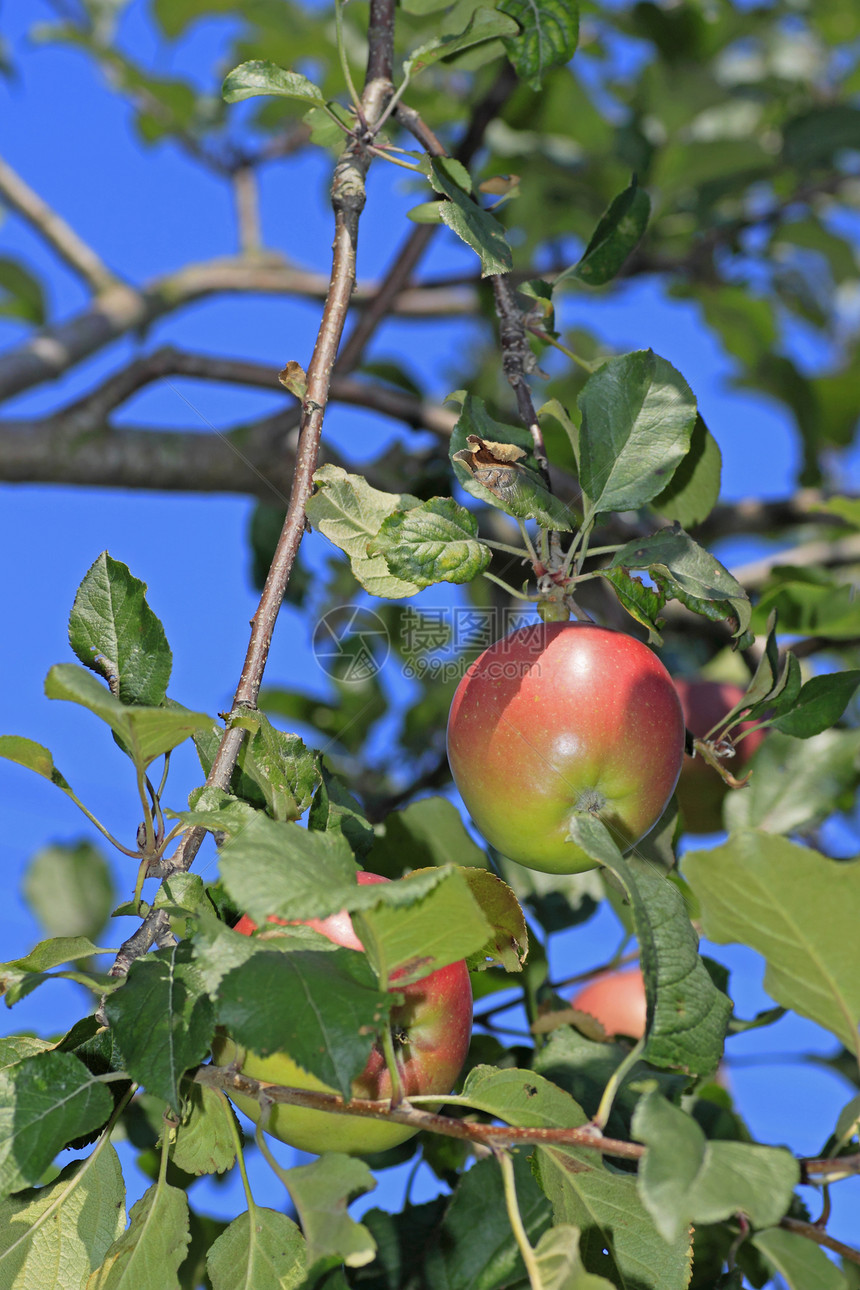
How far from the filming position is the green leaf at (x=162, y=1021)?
521mm

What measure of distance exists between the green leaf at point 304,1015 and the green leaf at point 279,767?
142mm

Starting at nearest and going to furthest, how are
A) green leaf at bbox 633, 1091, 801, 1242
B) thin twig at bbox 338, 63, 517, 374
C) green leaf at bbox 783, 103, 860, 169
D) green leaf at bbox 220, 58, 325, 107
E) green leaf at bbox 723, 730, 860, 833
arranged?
1. green leaf at bbox 633, 1091, 801, 1242
2. green leaf at bbox 220, 58, 325, 107
3. green leaf at bbox 723, 730, 860, 833
4. thin twig at bbox 338, 63, 517, 374
5. green leaf at bbox 783, 103, 860, 169

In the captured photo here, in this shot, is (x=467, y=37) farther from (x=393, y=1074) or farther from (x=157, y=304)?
(x=157, y=304)

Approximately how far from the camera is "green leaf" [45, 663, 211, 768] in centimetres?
50

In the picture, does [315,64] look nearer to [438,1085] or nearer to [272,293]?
[272,293]

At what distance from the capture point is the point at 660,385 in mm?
710

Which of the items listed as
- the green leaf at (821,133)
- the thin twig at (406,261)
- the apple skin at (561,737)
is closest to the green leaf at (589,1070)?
the apple skin at (561,737)

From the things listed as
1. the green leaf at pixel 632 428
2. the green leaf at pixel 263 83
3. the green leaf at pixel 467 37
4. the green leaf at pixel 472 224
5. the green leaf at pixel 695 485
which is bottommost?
the green leaf at pixel 632 428

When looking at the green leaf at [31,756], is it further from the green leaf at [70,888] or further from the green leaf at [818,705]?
the green leaf at [70,888]

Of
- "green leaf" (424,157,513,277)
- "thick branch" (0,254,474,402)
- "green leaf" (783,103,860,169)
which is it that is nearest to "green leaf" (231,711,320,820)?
"green leaf" (424,157,513,277)

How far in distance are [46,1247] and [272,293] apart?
1678 mm

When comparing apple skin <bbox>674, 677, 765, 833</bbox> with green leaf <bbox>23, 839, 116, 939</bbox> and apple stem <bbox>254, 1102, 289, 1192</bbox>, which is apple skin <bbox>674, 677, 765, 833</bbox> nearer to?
apple stem <bbox>254, 1102, 289, 1192</bbox>

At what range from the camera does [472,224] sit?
70cm

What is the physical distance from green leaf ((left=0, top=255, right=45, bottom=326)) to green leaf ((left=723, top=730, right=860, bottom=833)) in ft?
5.88
